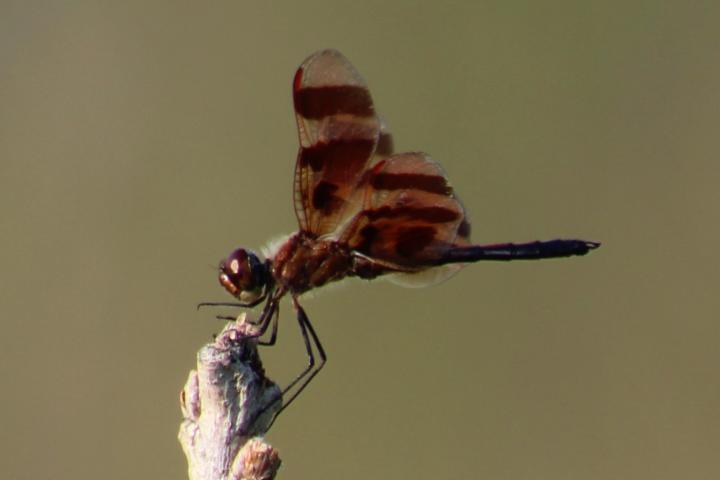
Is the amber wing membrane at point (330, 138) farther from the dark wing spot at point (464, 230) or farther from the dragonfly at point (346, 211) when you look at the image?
the dark wing spot at point (464, 230)

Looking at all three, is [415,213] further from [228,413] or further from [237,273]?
[228,413]

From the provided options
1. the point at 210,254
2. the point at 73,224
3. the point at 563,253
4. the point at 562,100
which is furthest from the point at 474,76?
the point at 563,253

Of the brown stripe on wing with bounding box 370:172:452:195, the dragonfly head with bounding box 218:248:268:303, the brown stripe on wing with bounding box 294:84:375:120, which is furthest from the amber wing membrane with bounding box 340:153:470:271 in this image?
the dragonfly head with bounding box 218:248:268:303

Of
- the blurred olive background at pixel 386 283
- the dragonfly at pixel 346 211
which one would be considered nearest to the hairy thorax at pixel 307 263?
the dragonfly at pixel 346 211

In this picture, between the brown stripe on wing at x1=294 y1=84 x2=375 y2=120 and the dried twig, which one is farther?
the brown stripe on wing at x1=294 y1=84 x2=375 y2=120

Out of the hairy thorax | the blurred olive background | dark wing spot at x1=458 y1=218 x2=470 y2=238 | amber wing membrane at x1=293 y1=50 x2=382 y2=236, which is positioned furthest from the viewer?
the blurred olive background

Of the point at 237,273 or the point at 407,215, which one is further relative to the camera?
the point at 407,215

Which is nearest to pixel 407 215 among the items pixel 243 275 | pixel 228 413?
pixel 243 275

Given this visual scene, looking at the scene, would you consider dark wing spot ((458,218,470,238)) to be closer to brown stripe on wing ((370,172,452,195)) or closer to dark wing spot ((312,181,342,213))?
brown stripe on wing ((370,172,452,195))

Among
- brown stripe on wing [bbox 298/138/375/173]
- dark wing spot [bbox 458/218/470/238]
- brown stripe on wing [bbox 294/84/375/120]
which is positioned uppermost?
brown stripe on wing [bbox 294/84/375/120]
